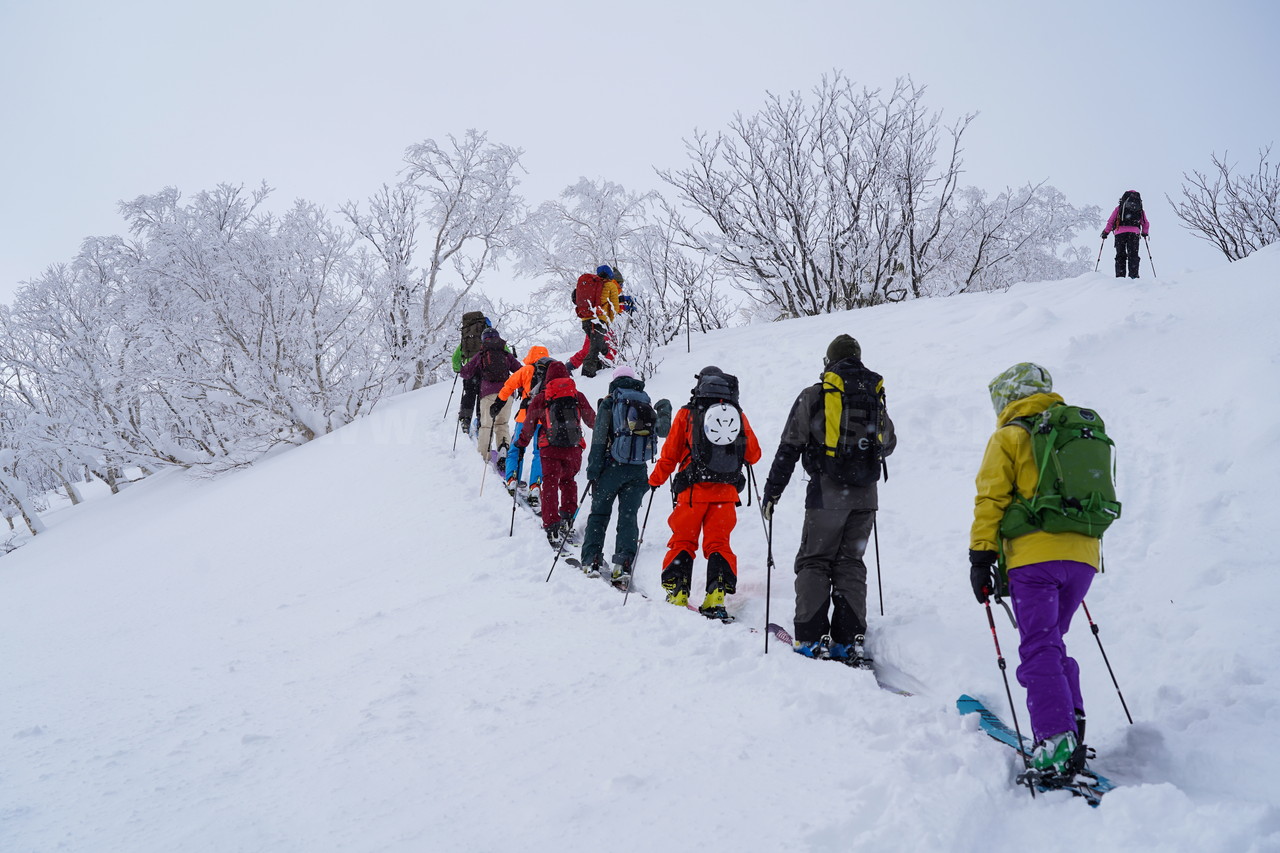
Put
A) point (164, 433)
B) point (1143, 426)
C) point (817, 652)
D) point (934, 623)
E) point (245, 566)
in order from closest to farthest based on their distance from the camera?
point (817, 652) → point (934, 623) → point (1143, 426) → point (245, 566) → point (164, 433)

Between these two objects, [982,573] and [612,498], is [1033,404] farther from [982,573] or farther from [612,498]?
[612,498]

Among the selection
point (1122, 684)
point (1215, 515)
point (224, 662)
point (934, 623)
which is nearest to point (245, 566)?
point (224, 662)

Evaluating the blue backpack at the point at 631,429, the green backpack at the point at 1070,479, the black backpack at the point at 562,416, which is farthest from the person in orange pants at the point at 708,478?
the green backpack at the point at 1070,479

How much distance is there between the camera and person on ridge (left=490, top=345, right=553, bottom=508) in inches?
272

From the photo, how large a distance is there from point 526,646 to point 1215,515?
15.9ft

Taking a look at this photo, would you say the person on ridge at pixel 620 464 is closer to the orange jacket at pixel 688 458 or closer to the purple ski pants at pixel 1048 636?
the orange jacket at pixel 688 458

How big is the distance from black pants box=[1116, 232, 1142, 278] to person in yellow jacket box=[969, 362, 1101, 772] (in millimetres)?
9634

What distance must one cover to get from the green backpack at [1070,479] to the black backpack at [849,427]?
1232mm

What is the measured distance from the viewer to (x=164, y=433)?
13234 mm

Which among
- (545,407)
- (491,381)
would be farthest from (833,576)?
(491,381)

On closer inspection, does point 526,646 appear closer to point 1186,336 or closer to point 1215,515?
point 1215,515

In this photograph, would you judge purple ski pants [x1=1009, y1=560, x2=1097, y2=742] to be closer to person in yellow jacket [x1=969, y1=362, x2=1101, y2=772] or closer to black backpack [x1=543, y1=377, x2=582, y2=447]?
person in yellow jacket [x1=969, y1=362, x2=1101, y2=772]

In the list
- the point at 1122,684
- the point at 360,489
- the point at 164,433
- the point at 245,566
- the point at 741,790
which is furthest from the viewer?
the point at 164,433

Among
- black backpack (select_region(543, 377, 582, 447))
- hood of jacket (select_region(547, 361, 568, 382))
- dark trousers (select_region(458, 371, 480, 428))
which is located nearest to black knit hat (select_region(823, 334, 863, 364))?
black backpack (select_region(543, 377, 582, 447))
